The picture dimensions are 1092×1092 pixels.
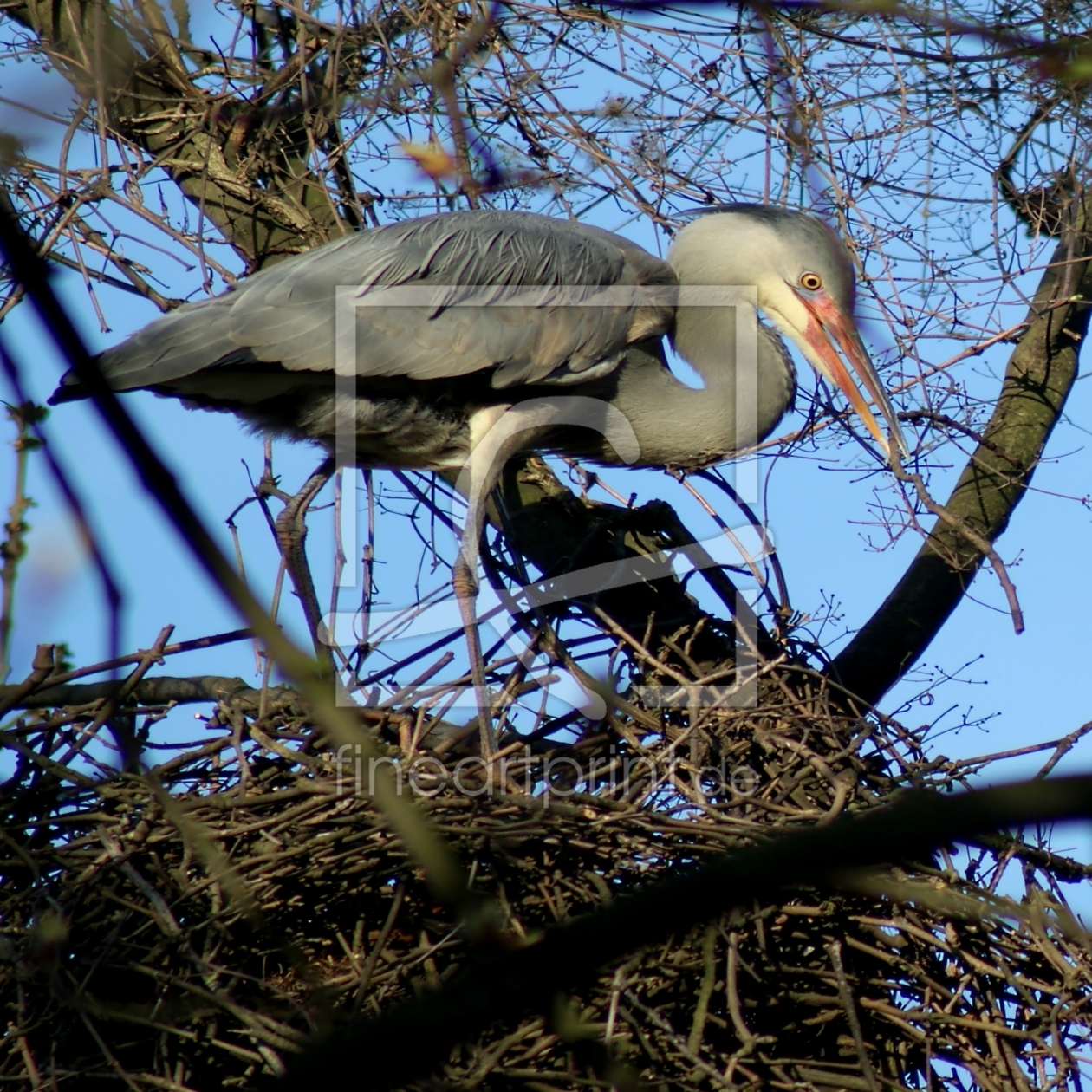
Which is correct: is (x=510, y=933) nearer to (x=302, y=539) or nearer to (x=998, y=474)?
(x=302, y=539)

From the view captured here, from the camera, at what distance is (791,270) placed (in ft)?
13.6

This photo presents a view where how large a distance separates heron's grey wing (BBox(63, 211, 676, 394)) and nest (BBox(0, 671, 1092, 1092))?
98cm

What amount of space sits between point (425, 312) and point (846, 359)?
4.06ft

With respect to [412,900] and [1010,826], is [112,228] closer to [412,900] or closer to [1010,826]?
[412,900]

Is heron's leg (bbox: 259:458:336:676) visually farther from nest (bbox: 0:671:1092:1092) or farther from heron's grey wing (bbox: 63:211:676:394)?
Result: nest (bbox: 0:671:1092:1092)

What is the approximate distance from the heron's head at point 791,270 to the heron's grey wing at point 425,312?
374 mm

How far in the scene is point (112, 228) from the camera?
415 centimetres

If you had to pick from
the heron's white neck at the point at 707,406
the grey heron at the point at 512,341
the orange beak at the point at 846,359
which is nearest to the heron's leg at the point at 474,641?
the grey heron at the point at 512,341

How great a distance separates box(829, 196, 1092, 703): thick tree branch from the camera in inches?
154

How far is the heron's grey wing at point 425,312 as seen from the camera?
3463mm

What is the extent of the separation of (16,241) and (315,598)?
3476mm

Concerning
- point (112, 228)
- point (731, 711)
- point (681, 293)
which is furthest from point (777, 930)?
point (112, 228)

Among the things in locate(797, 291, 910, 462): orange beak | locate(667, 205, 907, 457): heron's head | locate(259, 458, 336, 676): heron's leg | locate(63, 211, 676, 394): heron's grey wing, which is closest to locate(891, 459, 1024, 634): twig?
locate(797, 291, 910, 462): orange beak

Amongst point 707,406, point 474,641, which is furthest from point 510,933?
point 707,406
